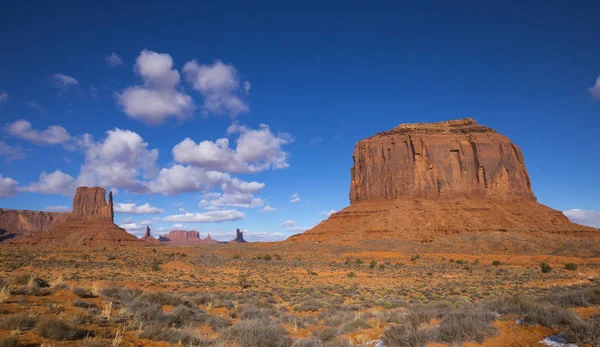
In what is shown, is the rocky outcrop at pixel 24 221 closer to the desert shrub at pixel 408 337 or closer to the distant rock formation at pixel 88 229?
the distant rock formation at pixel 88 229

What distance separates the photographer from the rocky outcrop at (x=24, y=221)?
136375 mm

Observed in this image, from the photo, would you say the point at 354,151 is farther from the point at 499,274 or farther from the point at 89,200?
the point at 89,200

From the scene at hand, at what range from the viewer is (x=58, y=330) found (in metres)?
5.56

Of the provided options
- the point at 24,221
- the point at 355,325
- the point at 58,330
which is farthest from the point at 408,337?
the point at 24,221

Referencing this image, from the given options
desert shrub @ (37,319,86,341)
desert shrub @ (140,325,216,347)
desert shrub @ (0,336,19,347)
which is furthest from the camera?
desert shrub @ (140,325,216,347)

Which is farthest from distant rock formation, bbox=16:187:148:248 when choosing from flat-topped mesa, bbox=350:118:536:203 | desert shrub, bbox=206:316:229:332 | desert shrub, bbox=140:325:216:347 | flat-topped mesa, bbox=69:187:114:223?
desert shrub, bbox=140:325:216:347

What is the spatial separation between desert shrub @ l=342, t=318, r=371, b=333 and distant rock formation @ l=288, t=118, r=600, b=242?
48653 mm

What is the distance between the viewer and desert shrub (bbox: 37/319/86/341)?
5469 mm

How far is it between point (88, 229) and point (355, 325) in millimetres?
98769

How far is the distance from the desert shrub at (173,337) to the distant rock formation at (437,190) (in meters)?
53.0

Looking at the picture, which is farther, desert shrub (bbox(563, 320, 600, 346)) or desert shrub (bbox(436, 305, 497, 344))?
desert shrub (bbox(436, 305, 497, 344))

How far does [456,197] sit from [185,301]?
69.1 meters

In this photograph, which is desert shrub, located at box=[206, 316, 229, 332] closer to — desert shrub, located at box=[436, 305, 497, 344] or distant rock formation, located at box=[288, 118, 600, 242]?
desert shrub, located at box=[436, 305, 497, 344]

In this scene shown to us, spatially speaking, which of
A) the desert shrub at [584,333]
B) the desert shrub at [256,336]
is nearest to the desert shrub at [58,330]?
the desert shrub at [256,336]
